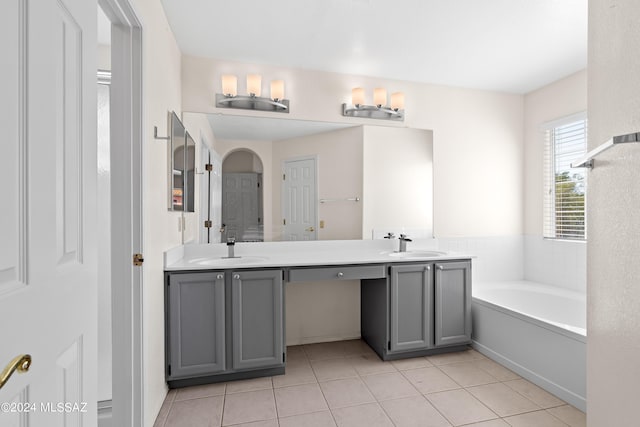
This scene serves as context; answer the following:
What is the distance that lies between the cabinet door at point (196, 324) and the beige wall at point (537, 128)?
123 inches

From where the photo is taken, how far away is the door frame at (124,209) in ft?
4.94

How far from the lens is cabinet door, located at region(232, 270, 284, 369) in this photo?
2.14 m

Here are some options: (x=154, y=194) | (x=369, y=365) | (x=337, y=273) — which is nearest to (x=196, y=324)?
(x=154, y=194)

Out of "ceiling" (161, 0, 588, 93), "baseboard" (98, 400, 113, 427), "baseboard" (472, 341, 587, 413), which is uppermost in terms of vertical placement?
"ceiling" (161, 0, 588, 93)

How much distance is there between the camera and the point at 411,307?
8.18 feet

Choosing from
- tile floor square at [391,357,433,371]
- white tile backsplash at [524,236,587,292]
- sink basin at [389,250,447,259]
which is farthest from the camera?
white tile backsplash at [524,236,587,292]

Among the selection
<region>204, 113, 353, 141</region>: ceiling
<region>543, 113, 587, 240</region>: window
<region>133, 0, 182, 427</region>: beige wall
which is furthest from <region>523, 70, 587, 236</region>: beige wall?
<region>133, 0, 182, 427</region>: beige wall

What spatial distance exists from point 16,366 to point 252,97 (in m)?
2.44

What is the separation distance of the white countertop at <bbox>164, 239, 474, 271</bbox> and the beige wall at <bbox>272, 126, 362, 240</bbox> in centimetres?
10

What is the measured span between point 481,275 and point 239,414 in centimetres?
262

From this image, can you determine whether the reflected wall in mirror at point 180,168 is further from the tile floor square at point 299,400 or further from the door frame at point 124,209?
the tile floor square at point 299,400

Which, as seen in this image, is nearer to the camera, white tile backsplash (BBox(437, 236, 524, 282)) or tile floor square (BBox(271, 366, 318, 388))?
tile floor square (BBox(271, 366, 318, 388))

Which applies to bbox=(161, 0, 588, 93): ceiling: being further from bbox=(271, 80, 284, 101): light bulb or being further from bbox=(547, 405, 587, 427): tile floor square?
bbox=(547, 405, 587, 427): tile floor square

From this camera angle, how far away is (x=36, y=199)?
67cm
